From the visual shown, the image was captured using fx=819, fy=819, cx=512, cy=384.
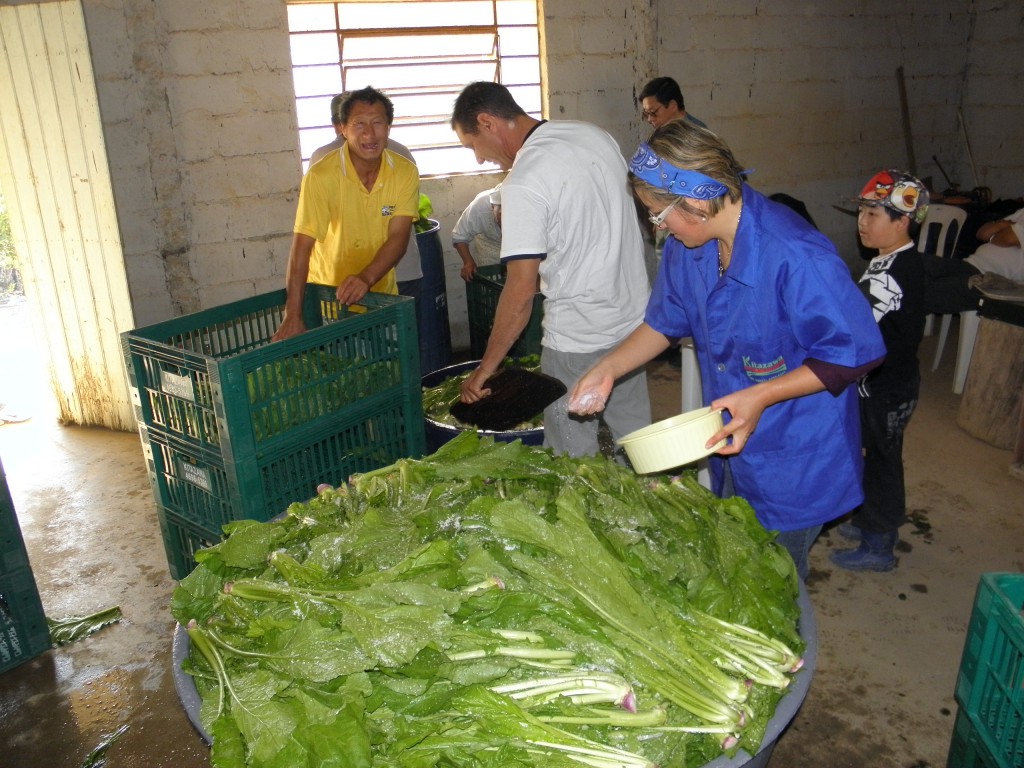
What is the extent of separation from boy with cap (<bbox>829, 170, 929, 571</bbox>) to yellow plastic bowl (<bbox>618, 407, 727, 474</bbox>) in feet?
4.89

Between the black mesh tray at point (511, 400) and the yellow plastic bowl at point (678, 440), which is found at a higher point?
the yellow plastic bowl at point (678, 440)

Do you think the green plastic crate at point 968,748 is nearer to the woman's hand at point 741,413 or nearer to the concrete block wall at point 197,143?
the woman's hand at point 741,413

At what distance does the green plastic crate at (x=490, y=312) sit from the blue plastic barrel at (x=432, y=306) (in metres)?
0.36

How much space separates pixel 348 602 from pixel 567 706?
1.53 feet

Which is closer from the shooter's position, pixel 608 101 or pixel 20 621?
pixel 20 621

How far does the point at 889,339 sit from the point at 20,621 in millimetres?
3805

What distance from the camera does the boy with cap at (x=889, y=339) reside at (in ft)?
11.1

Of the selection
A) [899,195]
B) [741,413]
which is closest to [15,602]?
[741,413]

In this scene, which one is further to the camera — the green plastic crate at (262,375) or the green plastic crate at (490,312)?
the green plastic crate at (490,312)

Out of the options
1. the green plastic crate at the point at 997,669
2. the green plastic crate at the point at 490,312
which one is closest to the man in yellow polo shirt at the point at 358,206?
the green plastic crate at the point at 490,312

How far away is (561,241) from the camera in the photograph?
3271 mm

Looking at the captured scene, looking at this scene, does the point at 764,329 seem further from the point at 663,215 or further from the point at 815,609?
the point at 815,609

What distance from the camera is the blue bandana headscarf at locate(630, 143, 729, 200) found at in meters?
2.08

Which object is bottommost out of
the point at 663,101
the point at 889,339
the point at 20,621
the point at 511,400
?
the point at 20,621
